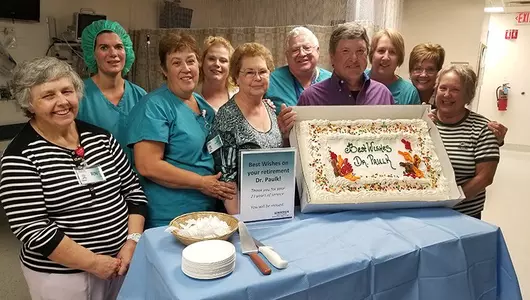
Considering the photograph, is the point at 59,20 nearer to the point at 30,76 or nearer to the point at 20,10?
the point at 20,10

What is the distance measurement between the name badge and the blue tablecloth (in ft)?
1.18

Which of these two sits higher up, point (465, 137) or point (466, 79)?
point (466, 79)

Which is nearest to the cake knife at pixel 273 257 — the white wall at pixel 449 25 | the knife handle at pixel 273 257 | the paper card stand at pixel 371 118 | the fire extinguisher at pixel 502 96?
the knife handle at pixel 273 257

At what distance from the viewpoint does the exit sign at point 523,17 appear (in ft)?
20.6

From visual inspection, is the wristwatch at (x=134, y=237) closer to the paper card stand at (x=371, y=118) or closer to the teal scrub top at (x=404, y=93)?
the paper card stand at (x=371, y=118)

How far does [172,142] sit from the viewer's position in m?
1.52

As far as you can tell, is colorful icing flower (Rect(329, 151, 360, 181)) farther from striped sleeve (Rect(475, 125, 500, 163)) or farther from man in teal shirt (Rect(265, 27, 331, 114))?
man in teal shirt (Rect(265, 27, 331, 114))

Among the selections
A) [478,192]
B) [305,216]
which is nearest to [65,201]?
[305,216]

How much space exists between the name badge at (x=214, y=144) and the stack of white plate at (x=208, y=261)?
0.52m

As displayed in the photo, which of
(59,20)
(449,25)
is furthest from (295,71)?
(449,25)

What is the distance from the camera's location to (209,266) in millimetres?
931

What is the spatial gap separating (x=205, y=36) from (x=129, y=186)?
3.65 meters

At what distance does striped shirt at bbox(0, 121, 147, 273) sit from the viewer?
123cm

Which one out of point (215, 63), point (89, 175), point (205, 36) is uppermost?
point (205, 36)
